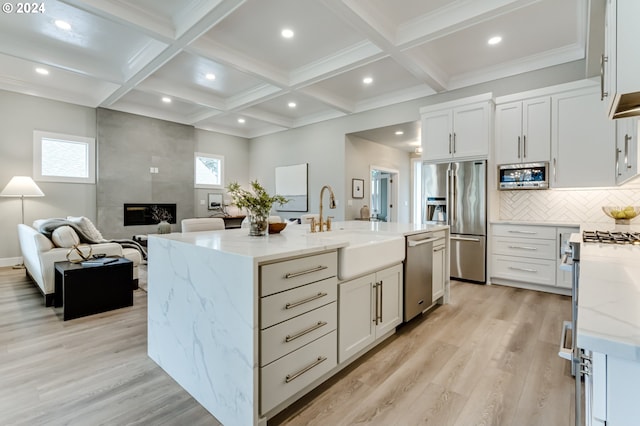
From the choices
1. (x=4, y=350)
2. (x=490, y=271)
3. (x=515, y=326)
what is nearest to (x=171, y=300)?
(x=4, y=350)

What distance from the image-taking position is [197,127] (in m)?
7.70

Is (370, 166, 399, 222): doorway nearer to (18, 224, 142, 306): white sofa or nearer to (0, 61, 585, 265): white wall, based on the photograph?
(0, 61, 585, 265): white wall

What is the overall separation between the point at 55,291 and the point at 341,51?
4476 millimetres

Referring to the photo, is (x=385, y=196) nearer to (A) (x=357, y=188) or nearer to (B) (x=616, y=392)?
(A) (x=357, y=188)

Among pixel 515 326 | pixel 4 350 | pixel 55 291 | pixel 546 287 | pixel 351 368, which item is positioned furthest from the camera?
pixel 546 287

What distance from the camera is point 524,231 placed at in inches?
157

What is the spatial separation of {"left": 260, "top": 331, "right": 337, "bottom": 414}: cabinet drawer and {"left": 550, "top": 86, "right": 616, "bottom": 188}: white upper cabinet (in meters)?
3.81

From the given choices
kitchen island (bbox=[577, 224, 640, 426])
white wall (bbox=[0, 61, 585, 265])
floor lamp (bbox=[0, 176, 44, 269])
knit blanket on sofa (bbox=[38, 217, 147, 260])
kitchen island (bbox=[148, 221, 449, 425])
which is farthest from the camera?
floor lamp (bbox=[0, 176, 44, 269])

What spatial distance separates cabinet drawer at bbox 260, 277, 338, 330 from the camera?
1.47 meters

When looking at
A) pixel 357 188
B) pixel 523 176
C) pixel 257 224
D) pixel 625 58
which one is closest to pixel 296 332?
pixel 257 224

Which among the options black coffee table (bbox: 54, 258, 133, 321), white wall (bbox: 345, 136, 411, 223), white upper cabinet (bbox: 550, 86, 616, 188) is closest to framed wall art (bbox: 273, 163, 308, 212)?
white wall (bbox: 345, 136, 411, 223)

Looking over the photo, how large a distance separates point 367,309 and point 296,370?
74 cm

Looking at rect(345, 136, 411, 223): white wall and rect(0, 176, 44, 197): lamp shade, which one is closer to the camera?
rect(0, 176, 44, 197): lamp shade

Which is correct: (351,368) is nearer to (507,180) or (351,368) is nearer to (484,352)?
(484,352)
